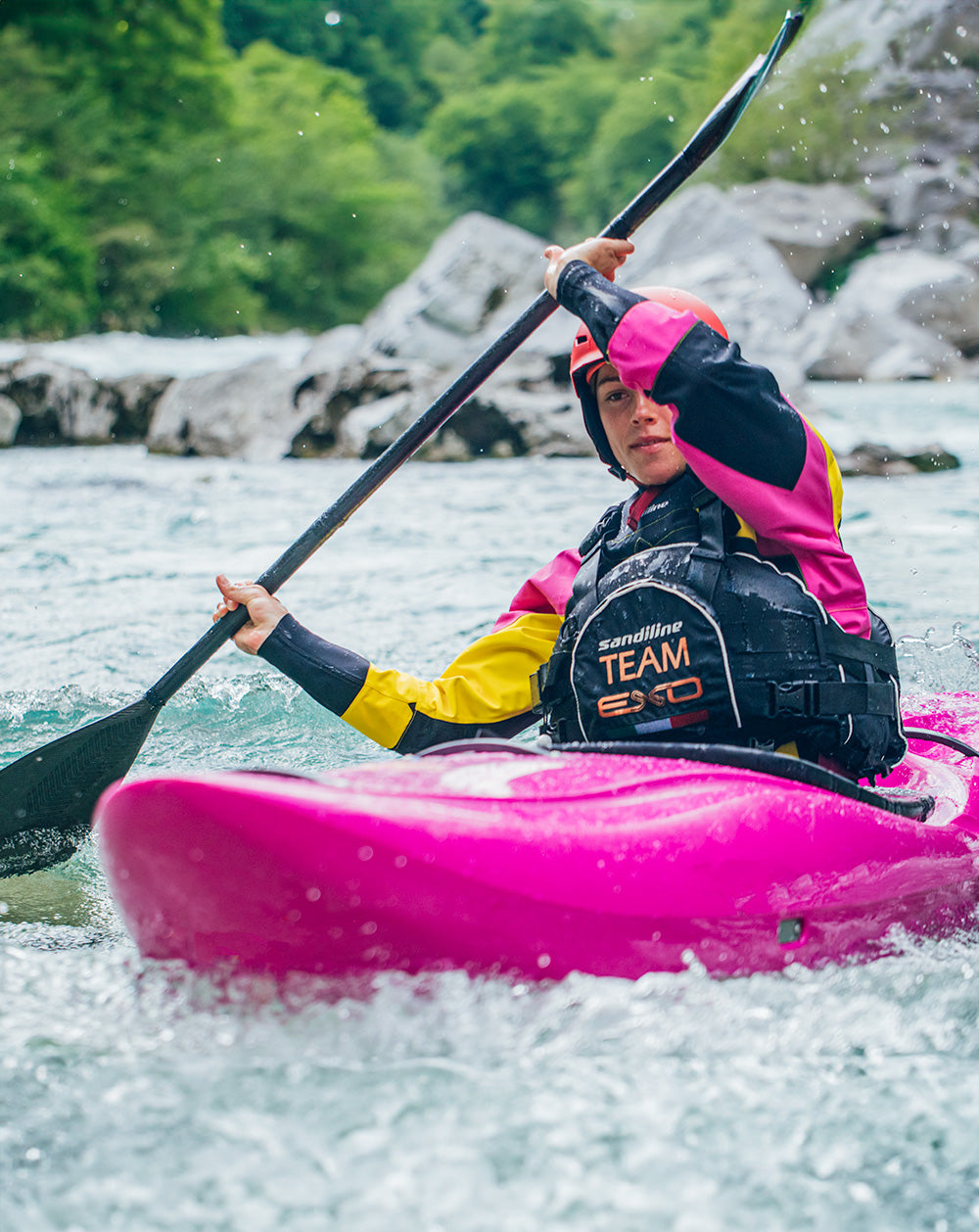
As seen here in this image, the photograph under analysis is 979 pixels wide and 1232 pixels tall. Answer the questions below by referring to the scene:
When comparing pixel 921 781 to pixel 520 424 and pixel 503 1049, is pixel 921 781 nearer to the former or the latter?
pixel 503 1049

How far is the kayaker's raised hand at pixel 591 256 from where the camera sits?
2156 mm

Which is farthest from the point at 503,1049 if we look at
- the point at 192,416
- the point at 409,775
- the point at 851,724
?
the point at 192,416

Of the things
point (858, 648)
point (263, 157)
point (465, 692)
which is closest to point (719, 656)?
point (858, 648)

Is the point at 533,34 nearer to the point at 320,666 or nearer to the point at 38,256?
the point at 38,256

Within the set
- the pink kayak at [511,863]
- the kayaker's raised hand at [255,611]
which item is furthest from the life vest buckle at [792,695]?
the kayaker's raised hand at [255,611]

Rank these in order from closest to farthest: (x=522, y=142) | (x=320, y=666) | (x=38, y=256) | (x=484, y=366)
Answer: (x=320, y=666) → (x=484, y=366) → (x=38, y=256) → (x=522, y=142)

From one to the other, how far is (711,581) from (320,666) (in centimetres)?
83

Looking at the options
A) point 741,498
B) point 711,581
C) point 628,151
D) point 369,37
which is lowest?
point 711,581

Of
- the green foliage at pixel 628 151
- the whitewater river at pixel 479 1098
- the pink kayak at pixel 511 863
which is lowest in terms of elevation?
the whitewater river at pixel 479 1098

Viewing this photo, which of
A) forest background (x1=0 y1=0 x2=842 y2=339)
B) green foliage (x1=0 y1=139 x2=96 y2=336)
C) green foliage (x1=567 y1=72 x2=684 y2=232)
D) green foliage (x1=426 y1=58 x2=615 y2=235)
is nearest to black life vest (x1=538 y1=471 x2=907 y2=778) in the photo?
forest background (x1=0 y1=0 x2=842 y2=339)

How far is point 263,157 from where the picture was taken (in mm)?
28594

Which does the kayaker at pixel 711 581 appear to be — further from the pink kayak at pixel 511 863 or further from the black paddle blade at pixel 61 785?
the black paddle blade at pixel 61 785

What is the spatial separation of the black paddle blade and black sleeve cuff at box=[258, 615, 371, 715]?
0.39 meters

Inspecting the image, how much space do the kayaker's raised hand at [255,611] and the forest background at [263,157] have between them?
750 inches
